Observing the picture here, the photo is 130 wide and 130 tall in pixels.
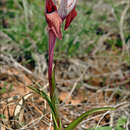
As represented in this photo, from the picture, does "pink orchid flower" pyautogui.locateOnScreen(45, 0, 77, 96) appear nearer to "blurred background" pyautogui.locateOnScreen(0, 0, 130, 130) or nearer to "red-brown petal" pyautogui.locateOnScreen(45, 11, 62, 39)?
"red-brown petal" pyautogui.locateOnScreen(45, 11, 62, 39)

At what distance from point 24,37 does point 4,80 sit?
1.95 feet

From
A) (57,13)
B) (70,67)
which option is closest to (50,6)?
(57,13)

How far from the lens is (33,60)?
2.60 m

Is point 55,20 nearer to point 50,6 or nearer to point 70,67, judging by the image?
point 50,6

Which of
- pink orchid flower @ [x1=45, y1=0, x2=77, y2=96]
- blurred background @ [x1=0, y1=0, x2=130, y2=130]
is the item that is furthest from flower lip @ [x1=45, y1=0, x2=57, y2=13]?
blurred background @ [x1=0, y1=0, x2=130, y2=130]

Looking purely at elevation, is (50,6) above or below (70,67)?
above

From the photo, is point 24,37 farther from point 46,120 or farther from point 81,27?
point 46,120

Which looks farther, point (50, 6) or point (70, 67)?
point (70, 67)

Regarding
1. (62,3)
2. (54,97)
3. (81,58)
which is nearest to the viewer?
(62,3)

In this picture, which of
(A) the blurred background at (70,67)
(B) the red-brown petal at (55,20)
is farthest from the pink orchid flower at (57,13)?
(A) the blurred background at (70,67)

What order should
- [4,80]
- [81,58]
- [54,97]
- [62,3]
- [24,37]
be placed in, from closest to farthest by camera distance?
[62,3], [54,97], [4,80], [24,37], [81,58]

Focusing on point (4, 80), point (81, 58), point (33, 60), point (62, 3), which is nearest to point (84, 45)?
point (81, 58)

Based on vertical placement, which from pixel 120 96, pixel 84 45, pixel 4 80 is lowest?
pixel 120 96

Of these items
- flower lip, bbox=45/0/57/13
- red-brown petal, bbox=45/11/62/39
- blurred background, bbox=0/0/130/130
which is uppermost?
flower lip, bbox=45/0/57/13
